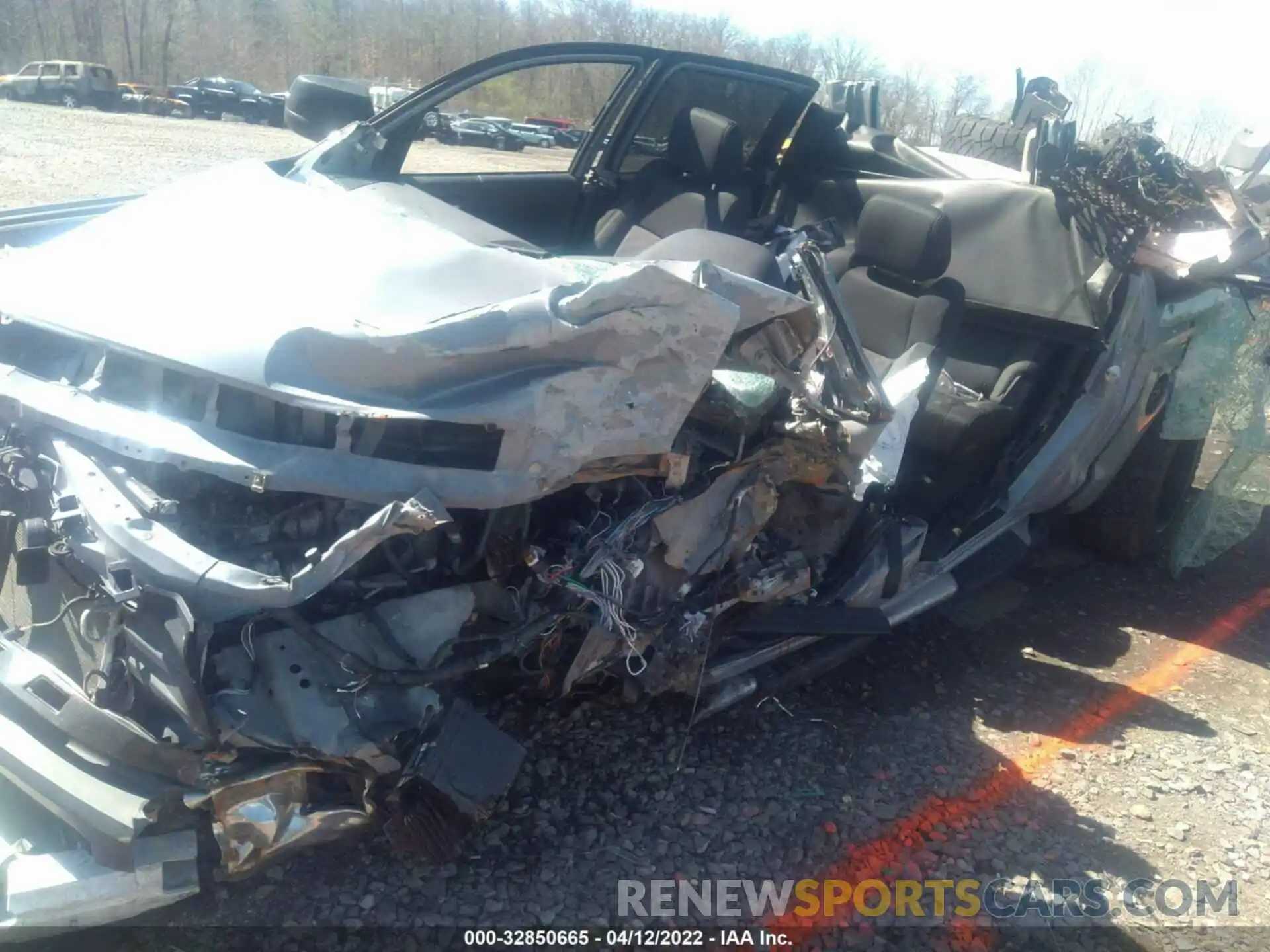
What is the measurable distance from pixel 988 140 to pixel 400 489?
5.23 meters

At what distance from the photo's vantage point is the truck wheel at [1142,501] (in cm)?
479

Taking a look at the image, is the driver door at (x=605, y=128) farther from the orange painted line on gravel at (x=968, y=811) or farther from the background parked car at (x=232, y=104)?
the background parked car at (x=232, y=104)

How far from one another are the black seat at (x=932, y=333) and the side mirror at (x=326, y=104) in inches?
78.0

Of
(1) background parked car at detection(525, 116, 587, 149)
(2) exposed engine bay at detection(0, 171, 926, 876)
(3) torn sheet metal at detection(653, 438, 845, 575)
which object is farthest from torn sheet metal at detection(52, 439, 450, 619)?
(1) background parked car at detection(525, 116, 587, 149)

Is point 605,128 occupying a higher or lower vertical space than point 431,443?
higher

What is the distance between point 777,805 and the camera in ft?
9.46

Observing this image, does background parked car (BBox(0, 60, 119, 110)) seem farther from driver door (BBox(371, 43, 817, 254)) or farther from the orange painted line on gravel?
the orange painted line on gravel

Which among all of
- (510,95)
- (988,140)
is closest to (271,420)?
(510,95)

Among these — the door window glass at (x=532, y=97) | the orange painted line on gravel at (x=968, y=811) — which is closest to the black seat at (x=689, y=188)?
the door window glass at (x=532, y=97)

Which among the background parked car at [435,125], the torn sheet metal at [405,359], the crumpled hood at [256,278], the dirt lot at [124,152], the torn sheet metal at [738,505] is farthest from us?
the dirt lot at [124,152]

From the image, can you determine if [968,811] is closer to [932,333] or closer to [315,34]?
[932,333]

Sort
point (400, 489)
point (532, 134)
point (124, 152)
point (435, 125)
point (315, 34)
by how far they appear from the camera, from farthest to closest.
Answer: point (315, 34)
point (124, 152)
point (532, 134)
point (435, 125)
point (400, 489)

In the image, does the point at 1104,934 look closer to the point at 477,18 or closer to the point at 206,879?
the point at 206,879

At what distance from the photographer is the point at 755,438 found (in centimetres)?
274
